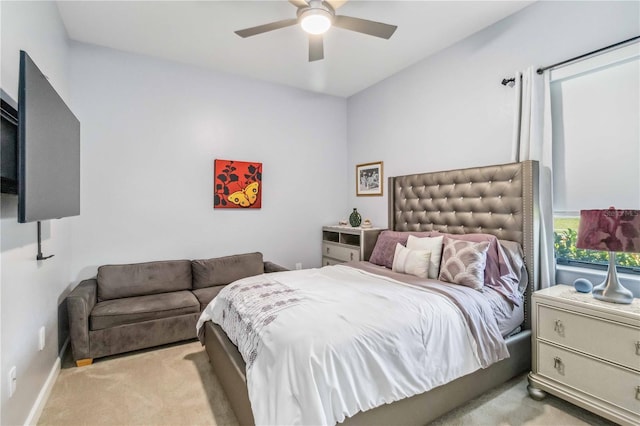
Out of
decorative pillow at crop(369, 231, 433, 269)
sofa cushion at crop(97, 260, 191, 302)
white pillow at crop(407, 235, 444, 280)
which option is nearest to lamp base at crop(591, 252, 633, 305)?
white pillow at crop(407, 235, 444, 280)

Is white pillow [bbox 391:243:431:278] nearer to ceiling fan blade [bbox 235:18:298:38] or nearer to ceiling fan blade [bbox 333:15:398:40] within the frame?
ceiling fan blade [bbox 333:15:398:40]

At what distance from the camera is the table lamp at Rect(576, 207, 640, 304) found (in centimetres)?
179

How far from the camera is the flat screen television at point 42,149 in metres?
1.41

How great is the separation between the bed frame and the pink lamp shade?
577mm

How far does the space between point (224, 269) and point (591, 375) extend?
11.0 feet

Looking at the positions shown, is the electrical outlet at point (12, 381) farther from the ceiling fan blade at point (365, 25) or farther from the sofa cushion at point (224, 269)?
the ceiling fan blade at point (365, 25)

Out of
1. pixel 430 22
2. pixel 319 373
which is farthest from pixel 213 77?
pixel 319 373

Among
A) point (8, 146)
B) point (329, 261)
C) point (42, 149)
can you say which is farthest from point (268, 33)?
point (329, 261)

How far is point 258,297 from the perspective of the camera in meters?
2.10

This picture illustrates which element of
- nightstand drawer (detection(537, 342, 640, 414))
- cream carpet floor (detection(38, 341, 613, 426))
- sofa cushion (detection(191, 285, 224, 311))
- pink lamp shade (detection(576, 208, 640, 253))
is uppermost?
pink lamp shade (detection(576, 208, 640, 253))

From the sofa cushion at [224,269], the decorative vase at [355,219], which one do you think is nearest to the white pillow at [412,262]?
the decorative vase at [355,219]

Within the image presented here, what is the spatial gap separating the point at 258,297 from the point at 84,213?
244 cm

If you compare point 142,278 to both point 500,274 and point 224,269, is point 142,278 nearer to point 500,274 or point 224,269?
point 224,269

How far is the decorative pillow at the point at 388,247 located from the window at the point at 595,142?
116cm
